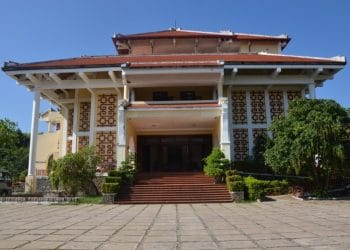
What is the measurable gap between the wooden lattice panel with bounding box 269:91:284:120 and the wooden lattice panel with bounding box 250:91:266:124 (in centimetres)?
46

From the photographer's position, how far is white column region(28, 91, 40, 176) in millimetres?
18453

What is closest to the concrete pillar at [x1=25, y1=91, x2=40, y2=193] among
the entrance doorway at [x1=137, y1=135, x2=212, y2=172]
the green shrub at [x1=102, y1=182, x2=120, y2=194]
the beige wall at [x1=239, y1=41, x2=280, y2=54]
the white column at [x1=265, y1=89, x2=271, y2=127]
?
the entrance doorway at [x1=137, y1=135, x2=212, y2=172]

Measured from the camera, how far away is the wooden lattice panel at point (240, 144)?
1916cm

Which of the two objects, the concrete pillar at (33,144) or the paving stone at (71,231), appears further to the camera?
the concrete pillar at (33,144)

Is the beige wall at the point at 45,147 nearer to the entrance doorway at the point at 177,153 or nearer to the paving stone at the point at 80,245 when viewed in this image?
the entrance doorway at the point at 177,153

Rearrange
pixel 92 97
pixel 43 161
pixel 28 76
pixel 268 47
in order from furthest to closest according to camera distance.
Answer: pixel 43 161 → pixel 268 47 → pixel 92 97 → pixel 28 76

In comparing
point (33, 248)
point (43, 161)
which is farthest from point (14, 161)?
point (33, 248)

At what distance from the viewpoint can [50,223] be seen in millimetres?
7535

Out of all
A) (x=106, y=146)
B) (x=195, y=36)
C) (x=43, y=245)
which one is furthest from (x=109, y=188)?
(x=195, y=36)

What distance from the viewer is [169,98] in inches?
803

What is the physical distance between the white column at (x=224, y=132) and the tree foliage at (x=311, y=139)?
8.27 feet

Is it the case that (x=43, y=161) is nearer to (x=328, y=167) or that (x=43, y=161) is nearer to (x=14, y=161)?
(x=14, y=161)

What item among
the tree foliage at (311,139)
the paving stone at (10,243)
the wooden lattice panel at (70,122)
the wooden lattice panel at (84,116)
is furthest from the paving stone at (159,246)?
the wooden lattice panel at (70,122)

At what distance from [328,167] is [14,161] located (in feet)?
110
